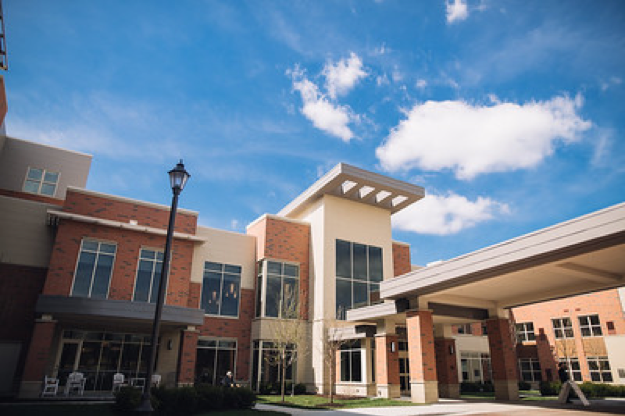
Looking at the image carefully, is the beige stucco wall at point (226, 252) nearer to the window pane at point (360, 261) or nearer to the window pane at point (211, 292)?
the window pane at point (211, 292)

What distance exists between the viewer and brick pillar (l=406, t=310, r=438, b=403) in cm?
1557

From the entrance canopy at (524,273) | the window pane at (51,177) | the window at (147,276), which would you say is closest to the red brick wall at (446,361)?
the entrance canopy at (524,273)

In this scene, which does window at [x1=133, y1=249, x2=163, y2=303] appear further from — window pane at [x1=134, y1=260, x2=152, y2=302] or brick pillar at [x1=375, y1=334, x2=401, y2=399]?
brick pillar at [x1=375, y1=334, x2=401, y2=399]

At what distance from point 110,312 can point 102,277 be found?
117 inches

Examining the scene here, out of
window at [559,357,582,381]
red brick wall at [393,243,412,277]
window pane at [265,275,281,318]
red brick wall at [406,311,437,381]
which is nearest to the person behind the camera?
red brick wall at [406,311,437,381]

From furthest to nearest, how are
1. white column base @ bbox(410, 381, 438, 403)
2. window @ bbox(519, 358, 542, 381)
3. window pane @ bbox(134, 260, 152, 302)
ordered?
window @ bbox(519, 358, 542, 381), window pane @ bbox(134, 260, 152, 302), white column base @ bbox(410, 381, 438, 403)

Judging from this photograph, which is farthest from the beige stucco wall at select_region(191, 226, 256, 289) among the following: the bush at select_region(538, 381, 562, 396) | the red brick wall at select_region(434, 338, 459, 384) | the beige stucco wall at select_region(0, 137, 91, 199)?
the bush at select_region(538, 381, 562, 396)

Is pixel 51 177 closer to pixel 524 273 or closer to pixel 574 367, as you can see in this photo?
pixel 524 273

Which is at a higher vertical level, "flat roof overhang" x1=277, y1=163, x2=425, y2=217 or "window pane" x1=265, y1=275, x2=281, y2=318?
"flat roof overhang" x1=277, y1=163, x2=425, y2=217

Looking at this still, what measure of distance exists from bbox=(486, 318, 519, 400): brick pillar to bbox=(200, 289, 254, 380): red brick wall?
1224 centimetres

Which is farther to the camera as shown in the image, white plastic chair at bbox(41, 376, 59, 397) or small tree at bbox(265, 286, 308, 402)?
small tree at bbox(265, 286, 308, 402)

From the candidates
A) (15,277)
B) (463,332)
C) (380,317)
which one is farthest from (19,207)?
(463,332)

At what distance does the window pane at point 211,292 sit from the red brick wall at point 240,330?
52 cm

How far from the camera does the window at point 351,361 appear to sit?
825 inches
